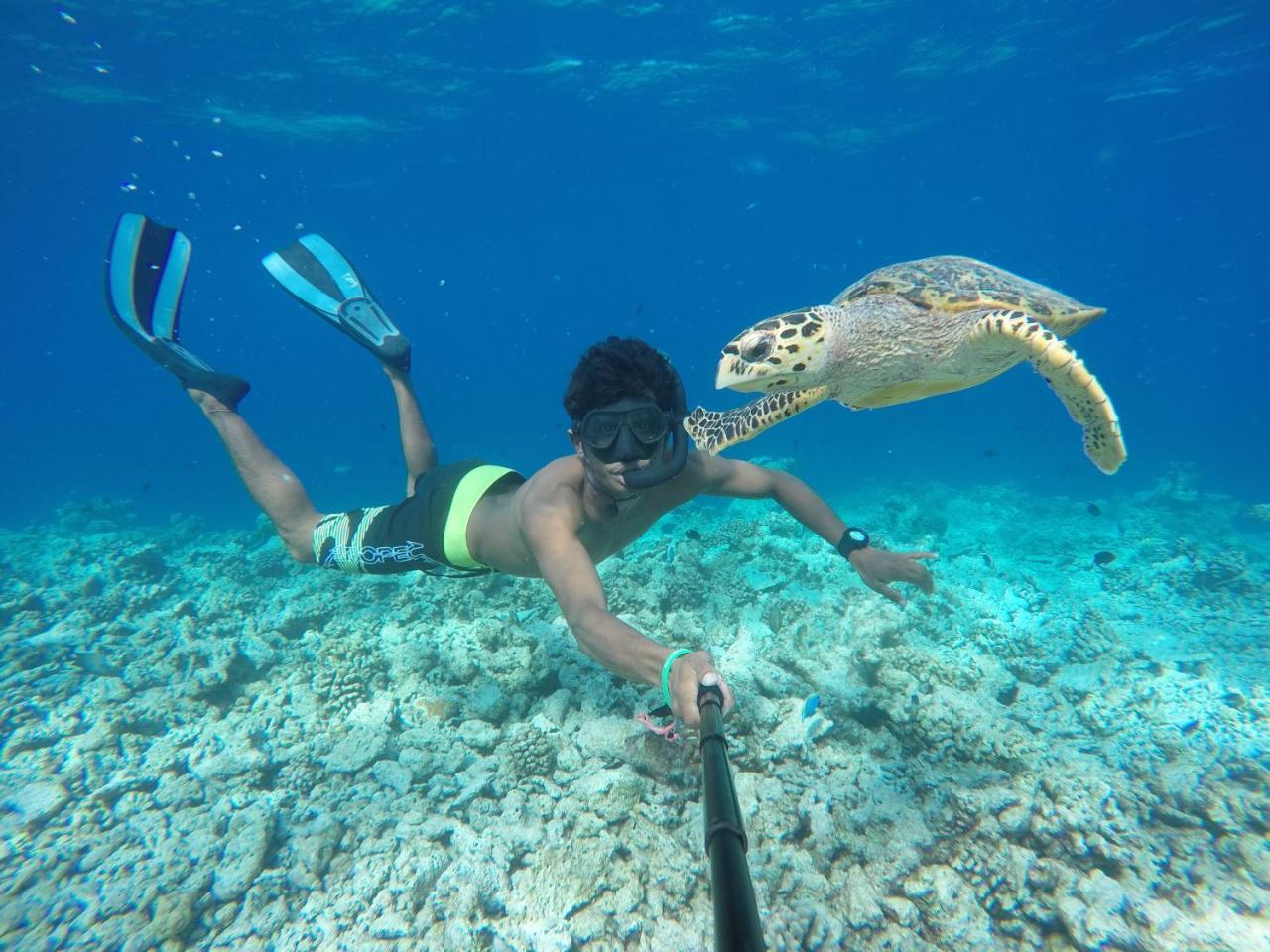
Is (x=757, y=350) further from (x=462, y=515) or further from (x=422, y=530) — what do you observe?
(x=422, y=530)

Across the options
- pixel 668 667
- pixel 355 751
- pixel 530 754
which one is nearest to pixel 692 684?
pixel 668 667

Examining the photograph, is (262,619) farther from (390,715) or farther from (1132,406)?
(1132,406)

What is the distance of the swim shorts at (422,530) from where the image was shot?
390 centimetres

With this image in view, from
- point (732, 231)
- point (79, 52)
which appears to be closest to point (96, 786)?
point (79, 52)

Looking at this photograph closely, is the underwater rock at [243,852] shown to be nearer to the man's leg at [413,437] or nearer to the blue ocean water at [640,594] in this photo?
the blue ocean water at [640,594]

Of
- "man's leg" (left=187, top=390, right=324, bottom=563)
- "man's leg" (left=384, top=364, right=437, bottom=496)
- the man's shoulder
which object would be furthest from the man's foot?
the man's shoulder

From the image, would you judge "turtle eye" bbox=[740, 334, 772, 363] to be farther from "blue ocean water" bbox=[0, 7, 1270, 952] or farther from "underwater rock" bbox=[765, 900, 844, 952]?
"underwater rock" bbox=[765, 900, 844, 952]

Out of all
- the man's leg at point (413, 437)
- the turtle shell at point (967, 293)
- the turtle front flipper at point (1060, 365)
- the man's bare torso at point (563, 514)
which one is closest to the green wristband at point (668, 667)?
the man's bare torso at point (563, 514)

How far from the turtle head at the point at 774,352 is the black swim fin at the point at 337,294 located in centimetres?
343

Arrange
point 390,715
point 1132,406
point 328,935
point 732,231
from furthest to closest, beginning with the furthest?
point 732,231
point 1132,406
point 390,715
point 328,935

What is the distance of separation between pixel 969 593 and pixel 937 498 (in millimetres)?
9686

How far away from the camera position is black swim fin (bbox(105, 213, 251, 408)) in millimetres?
4695

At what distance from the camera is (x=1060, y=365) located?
3631 millimetres

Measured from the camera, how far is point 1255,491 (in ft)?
63.5
